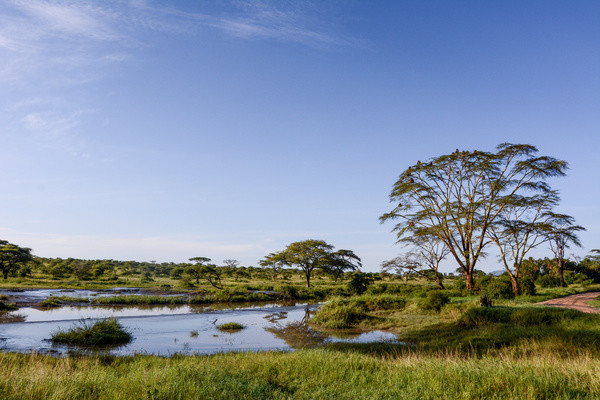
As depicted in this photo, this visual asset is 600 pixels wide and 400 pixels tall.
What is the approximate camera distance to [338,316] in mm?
20891

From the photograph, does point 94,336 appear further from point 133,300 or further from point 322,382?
point 133,300

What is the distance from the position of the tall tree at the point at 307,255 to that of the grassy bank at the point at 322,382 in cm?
4051

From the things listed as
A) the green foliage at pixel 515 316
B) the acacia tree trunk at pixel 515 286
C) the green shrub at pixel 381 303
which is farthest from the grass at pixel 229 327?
the acacia tree trunk at pixel 515 286

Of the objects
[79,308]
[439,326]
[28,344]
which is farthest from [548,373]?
[79,308]

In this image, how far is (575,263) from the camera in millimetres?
64688

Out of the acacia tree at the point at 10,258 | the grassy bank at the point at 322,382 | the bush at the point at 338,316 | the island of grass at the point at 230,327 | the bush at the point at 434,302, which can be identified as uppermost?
the acacia tree at the point at 10,258

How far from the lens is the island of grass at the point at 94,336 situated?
14.1 meters

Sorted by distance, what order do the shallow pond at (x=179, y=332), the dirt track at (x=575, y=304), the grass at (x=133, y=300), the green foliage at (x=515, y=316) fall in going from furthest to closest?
the grass at (x=133, y=300) < the dirt track at (x=575, y=304) < the green foliage at (x=515, y=316) < the shallow pond at (x=179, y=332)

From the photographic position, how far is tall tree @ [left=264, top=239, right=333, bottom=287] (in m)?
48.6

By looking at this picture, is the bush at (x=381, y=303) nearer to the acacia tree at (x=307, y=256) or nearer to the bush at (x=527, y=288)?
the bush at (x=527, y=288)

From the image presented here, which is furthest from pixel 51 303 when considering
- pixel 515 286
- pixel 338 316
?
pixel 515 286

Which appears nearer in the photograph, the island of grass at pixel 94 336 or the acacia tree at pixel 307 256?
the island of grass at pixel 94 336

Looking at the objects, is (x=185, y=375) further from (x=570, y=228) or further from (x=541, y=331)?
(x=570, y=228)

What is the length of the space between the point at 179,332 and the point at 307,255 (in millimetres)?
32116
